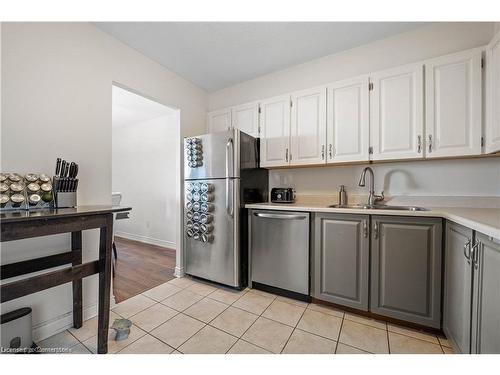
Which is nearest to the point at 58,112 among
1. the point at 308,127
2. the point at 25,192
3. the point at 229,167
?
the point at 25,192

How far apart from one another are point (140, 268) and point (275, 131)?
8.07 ft

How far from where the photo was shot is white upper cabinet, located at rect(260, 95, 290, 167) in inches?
89.2

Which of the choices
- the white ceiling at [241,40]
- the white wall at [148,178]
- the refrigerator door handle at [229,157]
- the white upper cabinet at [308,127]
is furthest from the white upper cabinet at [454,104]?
the white wall at [148,178]

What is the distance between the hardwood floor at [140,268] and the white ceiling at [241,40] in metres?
2.46

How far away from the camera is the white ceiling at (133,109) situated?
3009mm

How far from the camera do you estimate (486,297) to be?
952 millimetres

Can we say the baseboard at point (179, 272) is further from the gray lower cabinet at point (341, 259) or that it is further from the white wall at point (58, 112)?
the gray lower cabinet at point (341, 259)

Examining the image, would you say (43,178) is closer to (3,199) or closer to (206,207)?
(3,199)

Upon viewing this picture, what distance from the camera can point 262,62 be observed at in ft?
7.64

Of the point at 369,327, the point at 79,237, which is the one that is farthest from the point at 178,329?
the point at 369,327

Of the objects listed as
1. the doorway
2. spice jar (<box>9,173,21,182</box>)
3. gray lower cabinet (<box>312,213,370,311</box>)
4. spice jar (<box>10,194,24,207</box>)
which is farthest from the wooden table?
gray lower cabinet (<box>312,213,370,311</box>)

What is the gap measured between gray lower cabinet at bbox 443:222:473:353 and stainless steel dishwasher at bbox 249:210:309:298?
3.00 ft
